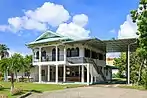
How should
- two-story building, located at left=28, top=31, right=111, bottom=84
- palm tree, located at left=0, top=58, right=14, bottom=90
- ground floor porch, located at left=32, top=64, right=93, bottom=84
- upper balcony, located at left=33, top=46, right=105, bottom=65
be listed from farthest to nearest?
ground floor porch, located at left=32, top=64, right=93, bottom=84
upper balcony, located at left=33, top=46, right=105, bottom=65
two-story building, located at left=28, top=31, right=111, bottom=84
palm tree, located at left=0, top=58, right=14, bottom=90

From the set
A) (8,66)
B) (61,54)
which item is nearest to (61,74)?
(61,54)

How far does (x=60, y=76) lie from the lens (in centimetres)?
4075

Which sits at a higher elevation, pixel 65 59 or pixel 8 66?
pixel 65 59

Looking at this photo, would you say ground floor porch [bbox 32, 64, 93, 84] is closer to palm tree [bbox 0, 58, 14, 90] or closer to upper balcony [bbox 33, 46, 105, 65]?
upper balcony [bbox 33, 46, 105, 65]

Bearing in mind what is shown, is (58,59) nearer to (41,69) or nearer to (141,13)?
(41,69)

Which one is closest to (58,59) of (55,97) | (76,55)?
(76,55)

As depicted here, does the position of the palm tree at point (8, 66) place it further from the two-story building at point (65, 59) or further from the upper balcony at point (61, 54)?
the upper balcony at point (61, 54)

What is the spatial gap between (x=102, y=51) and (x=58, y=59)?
1132 centimetres

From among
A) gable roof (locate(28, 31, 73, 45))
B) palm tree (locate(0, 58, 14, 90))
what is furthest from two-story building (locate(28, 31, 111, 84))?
palm tree (locate(0, 58, 14, 90))

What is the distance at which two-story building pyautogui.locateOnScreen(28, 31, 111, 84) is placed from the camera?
34.8m

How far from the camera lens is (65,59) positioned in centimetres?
3491

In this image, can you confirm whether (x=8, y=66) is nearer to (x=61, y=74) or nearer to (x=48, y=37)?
(x=48, y=37)

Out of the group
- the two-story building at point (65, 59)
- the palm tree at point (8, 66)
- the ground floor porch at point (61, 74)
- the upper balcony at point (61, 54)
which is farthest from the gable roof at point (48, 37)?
the palm tree at point (8, 66)

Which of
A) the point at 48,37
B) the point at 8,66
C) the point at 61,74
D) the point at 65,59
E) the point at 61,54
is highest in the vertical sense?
the point at 48,37
